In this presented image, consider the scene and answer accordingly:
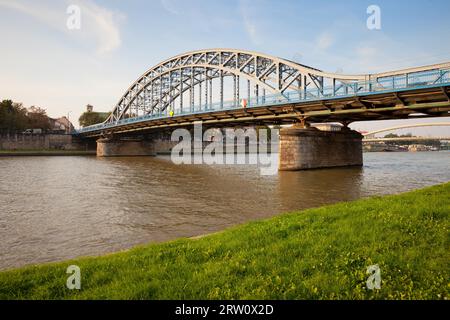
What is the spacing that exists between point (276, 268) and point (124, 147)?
3331 inches

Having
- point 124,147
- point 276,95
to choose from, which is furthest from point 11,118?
point 276,95

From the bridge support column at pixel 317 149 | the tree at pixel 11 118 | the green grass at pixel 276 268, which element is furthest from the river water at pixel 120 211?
the tree at pixel 11 118

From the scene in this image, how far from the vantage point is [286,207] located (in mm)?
15203

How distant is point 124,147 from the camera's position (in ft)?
277

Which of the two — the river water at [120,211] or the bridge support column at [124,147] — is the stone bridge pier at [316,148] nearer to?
the river water at [120,211]

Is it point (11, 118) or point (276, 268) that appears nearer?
point (276, 268)

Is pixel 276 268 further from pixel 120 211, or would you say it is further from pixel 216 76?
pixel 216 76

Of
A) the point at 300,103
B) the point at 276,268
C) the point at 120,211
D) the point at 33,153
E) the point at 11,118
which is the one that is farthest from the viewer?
the point at 11,118

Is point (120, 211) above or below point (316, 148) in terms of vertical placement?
A: below

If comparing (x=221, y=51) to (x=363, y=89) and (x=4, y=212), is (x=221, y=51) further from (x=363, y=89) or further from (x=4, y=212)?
(x=4, y=212)

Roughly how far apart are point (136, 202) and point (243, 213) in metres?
6.60

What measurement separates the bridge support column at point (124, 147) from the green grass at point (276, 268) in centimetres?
7978

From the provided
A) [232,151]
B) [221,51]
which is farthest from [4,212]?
[232,151]

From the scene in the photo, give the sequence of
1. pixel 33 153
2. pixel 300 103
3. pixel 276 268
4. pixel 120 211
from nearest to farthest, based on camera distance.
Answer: pixel 276 268, pixel 120 211, pixel 300 103, pixel 33 153
